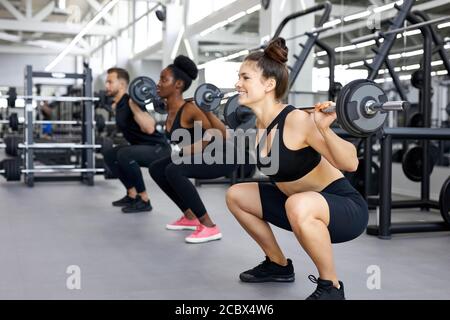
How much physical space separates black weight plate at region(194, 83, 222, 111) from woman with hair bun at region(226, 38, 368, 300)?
0.95 metres

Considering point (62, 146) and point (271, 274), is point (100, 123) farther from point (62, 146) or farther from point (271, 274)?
point (271, 274)

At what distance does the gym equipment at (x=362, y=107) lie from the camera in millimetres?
1636

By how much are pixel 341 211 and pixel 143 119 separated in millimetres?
2212

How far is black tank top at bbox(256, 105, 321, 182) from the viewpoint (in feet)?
6.01

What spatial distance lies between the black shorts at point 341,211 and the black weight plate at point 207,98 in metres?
1.04

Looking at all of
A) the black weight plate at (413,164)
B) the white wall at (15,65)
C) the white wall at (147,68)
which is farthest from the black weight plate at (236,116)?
the white wall at (15,65)

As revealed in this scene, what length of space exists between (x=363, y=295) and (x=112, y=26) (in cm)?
1403

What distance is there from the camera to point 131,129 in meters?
3.95

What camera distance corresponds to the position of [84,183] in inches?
232

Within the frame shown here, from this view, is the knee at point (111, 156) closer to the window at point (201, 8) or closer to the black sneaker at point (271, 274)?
the black sneaker at point (271, 274)

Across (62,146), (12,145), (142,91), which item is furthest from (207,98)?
(12,145)

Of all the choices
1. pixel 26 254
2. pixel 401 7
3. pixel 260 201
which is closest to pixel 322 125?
pixel 260 201

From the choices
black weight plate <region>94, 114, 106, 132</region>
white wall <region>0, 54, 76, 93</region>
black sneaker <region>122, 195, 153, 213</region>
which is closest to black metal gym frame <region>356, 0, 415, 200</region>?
black sneaker <region>122, 195, 153, 213</region>

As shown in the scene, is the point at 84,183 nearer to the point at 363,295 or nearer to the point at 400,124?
the point at 400,124
